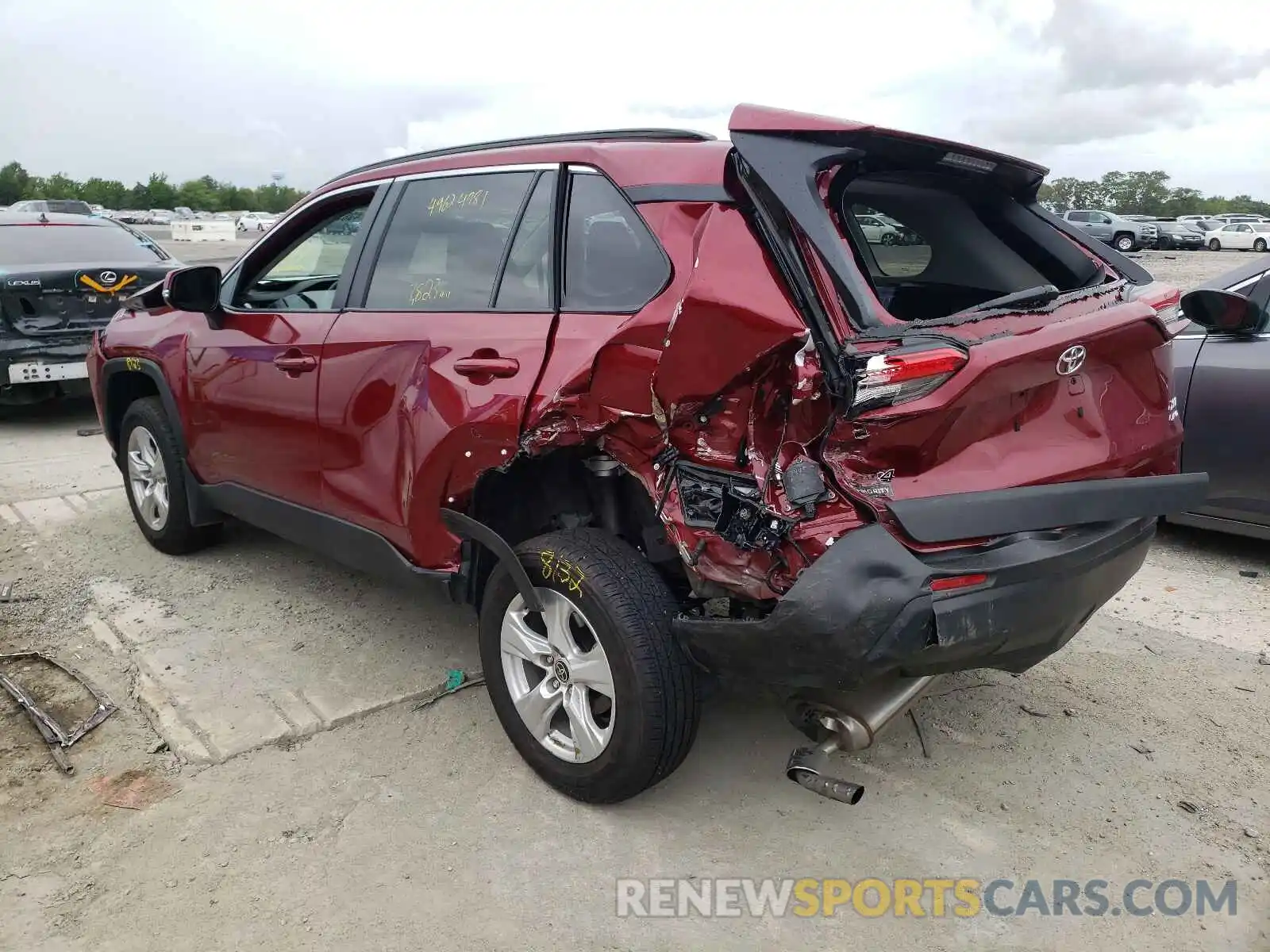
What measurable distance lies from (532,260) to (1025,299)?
142cm

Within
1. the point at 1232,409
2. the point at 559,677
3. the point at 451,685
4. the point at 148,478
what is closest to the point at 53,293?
the point at 148,478

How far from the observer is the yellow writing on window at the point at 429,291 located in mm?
3160

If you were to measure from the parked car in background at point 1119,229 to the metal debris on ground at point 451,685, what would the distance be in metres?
38.1

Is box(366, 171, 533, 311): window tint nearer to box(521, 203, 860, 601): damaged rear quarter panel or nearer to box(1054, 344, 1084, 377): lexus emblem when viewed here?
box(521, 203, 860, 601): damaged rear quarter panel

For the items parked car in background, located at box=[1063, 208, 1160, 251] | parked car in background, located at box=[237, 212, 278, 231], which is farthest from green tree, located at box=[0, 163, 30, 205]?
parked car in background, located at box=[1063, 208, 1160, 251]

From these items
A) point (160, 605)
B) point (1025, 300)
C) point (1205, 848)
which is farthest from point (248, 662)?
point (1205, 848)

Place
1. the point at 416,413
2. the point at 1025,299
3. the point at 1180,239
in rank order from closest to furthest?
1. the point at 1025,299
2. the point at 416,413
3. the point at 1180,239

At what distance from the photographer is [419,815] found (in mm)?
2775

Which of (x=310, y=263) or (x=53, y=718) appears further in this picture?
(x=310, y=263)

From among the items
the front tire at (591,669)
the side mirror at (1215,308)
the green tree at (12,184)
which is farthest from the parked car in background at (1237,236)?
the green tree at (12,184)

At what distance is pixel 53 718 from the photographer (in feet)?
10.7

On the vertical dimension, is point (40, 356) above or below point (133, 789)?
above

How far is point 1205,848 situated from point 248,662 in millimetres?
3277

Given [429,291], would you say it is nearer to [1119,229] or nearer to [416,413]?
[416,413]
